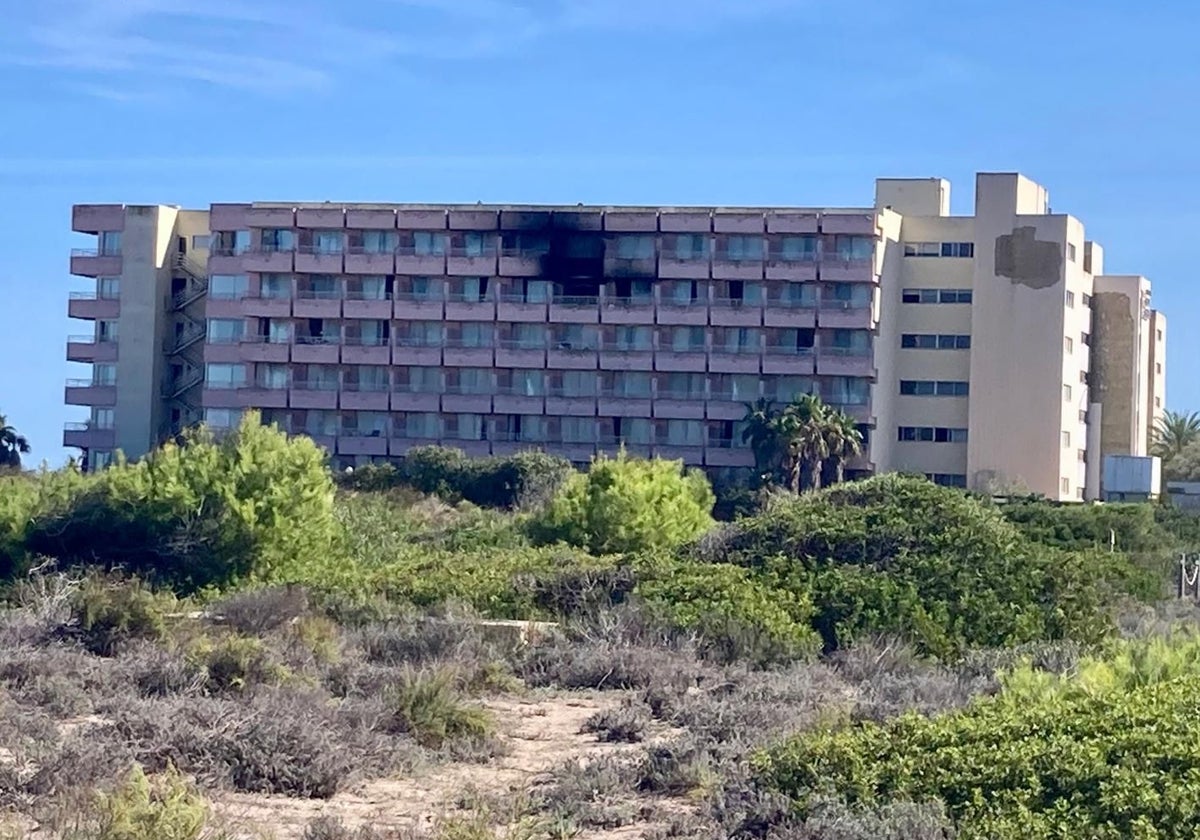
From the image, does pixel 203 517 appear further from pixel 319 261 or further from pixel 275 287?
pixel 275 287

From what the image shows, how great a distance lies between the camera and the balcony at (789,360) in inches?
3442

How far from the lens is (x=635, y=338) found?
88.9m

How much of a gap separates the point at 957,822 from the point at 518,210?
7946cm

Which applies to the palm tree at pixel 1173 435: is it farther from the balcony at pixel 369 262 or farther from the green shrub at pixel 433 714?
the green shrub at pixel 433 714

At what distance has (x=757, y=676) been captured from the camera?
21.6m

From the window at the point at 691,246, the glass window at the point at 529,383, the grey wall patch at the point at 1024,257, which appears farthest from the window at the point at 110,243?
the grey wall patch at the point at 1024,257

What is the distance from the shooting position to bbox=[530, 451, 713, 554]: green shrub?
142 ft

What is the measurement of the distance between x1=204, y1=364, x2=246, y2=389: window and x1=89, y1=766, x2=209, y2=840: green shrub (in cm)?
8198

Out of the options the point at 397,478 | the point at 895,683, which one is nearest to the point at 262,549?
the point at 895,683

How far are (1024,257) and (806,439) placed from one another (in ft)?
47.8

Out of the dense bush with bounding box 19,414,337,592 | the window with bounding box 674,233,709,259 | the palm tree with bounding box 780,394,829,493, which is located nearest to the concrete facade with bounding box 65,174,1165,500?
the window with bounding box 674,233,709,259

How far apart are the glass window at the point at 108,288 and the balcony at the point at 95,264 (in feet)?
0.87

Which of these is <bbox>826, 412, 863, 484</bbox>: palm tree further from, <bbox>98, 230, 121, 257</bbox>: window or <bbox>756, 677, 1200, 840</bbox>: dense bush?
<bbox>756, 677, 1200, 840</bbox>: dense bush

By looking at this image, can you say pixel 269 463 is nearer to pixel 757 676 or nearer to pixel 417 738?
pixel 757 676
